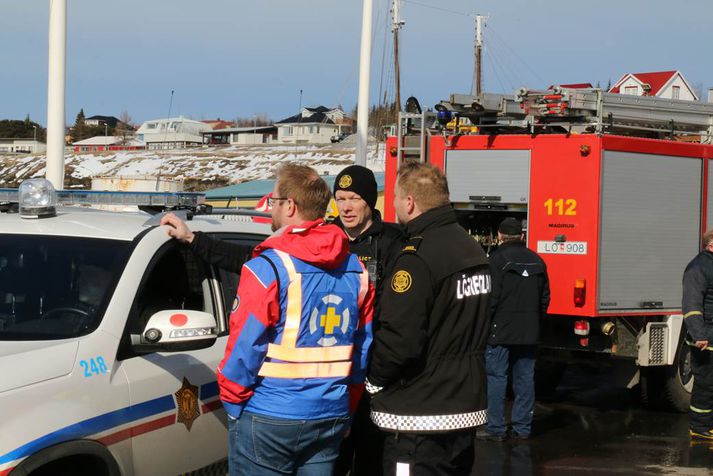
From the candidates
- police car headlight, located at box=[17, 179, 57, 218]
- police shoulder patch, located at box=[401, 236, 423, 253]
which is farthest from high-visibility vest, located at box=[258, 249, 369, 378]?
police car headlight, located at box=[17, 179, 57, 218]

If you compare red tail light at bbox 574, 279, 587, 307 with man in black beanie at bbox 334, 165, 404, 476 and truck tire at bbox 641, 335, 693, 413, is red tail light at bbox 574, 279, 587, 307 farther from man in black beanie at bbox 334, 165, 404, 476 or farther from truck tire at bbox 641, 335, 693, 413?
man in black beanie at bbox 334, 165, 404, 476

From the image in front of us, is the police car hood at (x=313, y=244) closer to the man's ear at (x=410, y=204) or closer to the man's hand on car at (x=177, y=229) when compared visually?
the man's ear at (x=410, y=204)

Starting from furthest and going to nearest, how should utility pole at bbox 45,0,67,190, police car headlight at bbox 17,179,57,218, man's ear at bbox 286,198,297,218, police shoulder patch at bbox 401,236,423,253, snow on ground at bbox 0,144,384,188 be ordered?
snow on ground at bbox 0,144,384,188 → utility pole at bbox 45,0,67,190 → police car headlight at bbox 17,179,57,218 → police shoulder patch at bbox 401,236,423,253 → man's ear at bbox 286,198,297,218

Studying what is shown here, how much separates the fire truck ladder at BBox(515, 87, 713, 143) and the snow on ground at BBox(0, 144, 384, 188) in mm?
17391

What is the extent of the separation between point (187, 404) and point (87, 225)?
982 millimetres

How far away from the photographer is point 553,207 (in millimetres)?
9375

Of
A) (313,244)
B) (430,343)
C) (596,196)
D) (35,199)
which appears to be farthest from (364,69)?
(313,244)

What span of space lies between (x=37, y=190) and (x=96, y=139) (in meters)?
79.0

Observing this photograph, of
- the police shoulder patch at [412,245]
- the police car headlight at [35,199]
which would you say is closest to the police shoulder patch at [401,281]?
Answer: the police shoulder patch at [412,245]

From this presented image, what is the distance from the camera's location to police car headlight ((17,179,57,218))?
15.0 feet

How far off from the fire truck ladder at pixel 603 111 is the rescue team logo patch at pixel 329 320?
20.6ft

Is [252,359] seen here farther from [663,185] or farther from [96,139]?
[96,139]

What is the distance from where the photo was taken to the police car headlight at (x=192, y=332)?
151 inches

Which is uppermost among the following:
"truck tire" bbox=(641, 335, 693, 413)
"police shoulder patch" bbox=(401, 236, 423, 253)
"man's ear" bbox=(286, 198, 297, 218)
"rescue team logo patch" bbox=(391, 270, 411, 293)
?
"man's ear" bbox=(286, 198, 297, 218)
